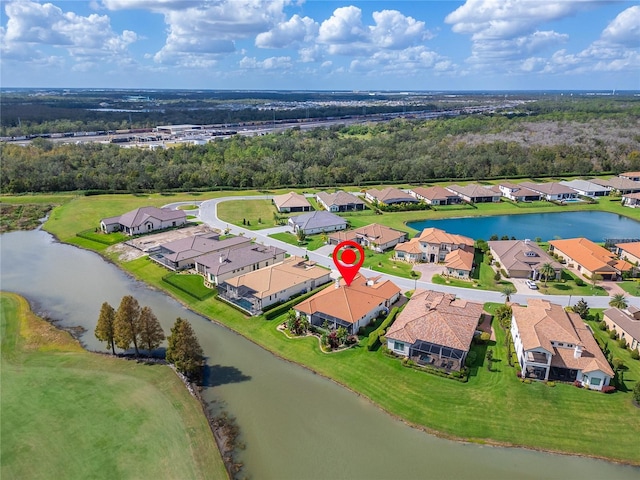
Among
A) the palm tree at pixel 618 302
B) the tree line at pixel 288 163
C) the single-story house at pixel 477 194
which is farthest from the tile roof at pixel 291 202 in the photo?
the palm tree at pixel 618 302

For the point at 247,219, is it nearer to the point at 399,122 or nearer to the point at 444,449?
the point at 444,449

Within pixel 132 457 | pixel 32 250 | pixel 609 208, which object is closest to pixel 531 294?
pixel 132 457

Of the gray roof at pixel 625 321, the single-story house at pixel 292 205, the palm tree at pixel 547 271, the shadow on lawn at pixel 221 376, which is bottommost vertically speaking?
the shadow on lawn at pixel 221 376

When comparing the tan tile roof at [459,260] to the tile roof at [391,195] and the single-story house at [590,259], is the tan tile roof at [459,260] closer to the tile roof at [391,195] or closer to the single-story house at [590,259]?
the single-story house at [590,259]

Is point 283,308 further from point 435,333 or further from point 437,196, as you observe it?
point 437,196

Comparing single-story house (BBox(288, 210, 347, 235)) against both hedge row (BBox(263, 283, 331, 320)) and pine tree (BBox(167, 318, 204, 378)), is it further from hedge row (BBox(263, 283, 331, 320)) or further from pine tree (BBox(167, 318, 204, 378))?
pine tree (BBox(167, 318, 204, 378))
